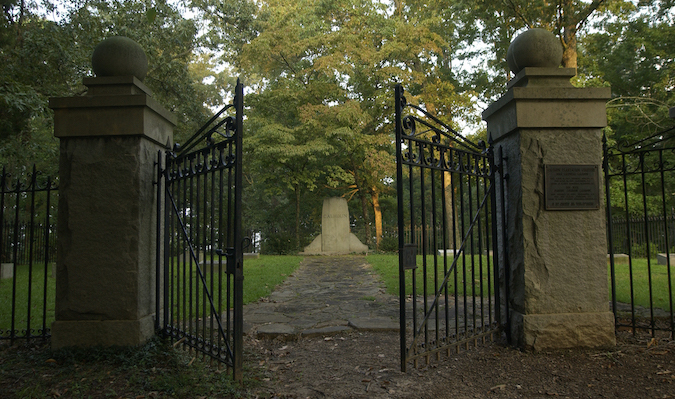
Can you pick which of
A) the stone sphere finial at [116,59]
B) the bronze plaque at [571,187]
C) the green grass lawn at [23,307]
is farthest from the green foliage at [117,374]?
the bronze plaque at [571,187]

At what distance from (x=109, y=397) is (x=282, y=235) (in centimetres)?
1576

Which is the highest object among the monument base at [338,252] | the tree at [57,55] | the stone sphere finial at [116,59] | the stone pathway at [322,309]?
the tree at [57,55]

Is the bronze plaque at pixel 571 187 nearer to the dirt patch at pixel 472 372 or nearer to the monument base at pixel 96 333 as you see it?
the dirt patch at pixel 472 372

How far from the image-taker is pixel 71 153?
4.14 metres

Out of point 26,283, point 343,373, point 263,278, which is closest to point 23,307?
point 26,283

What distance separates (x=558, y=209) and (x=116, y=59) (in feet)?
15.0

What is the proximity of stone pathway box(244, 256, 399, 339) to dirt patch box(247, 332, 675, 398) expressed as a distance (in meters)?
0.50

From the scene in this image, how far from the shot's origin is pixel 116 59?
13.9ft

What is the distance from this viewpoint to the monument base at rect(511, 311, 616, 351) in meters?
4.04

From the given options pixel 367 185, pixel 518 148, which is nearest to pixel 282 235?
pixel 367 185

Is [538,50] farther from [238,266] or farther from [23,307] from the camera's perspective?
[23,307]

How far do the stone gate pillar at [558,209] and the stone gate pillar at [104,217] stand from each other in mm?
3633

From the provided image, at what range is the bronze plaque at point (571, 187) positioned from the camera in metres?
4.18

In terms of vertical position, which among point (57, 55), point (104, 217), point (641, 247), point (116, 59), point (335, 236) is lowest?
point (641, 247)
